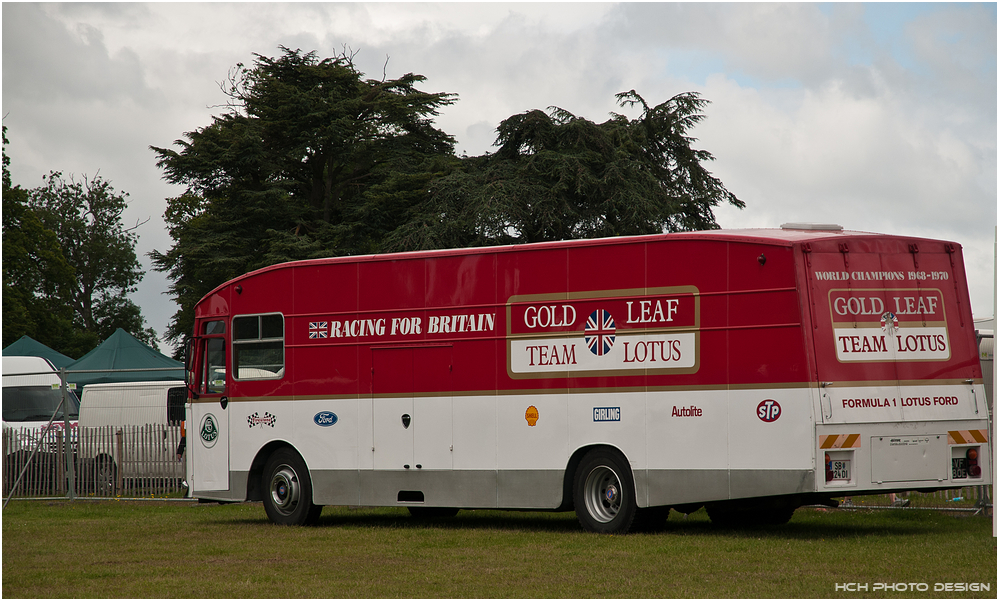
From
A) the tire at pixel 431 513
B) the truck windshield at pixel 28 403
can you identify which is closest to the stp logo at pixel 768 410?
the tire at pixel 431 513

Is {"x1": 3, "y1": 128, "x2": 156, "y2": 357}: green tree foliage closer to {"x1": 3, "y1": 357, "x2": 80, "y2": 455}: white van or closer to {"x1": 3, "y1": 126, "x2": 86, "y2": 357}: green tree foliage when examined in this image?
{"x1": 3, "y1": 126, "x2": 86, "y2": 357}: green tree foliage

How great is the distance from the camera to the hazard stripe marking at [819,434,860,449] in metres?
Answer: 12.1

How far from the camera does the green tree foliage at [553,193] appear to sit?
109ft

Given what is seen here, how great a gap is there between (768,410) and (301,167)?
97.4 ft

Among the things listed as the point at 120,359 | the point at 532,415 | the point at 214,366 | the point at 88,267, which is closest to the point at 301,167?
the point at 120,359

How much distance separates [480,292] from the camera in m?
14.5

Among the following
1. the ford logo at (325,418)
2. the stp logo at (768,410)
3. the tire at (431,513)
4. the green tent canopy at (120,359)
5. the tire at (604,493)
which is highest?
the green tent canopy at (120,359)

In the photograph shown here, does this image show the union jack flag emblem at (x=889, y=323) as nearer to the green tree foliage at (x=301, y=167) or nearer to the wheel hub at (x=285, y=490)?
the wheel hub at (x=285, y=490)

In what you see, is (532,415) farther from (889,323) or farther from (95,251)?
(95,251)

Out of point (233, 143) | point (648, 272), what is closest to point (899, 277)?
point (648, 272)

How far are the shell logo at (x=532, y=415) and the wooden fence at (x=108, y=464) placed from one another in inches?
380

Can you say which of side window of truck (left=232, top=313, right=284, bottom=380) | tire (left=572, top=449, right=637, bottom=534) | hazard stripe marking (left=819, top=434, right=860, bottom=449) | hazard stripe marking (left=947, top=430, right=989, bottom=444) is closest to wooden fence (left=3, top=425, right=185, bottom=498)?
side window of truck (left=232, top=313, right=284, bottom=380)

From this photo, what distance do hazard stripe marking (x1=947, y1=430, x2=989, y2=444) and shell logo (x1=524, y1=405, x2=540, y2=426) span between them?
Result: 443 cm

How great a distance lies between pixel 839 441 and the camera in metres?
12.1
